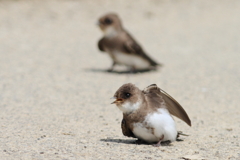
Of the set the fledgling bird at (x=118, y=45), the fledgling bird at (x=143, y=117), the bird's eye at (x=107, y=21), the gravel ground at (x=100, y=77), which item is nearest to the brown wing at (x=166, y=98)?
the fledgling bird at (x=143, y=117)

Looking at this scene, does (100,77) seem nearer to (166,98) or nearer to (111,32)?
(111,32)

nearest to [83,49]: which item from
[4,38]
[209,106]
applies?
[4,38]

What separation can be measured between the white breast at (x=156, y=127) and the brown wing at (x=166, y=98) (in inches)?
12.9

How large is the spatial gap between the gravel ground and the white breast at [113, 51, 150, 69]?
24 cm

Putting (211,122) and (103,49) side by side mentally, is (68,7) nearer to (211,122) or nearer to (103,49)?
(103,49)

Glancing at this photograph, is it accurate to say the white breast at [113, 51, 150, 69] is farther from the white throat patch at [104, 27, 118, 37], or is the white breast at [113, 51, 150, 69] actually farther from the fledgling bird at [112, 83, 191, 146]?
the fledgling bird at [112, 83, 191, 146]

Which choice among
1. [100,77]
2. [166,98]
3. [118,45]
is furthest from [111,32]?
[166,98]

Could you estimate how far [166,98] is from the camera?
213 inches

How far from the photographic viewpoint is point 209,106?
791cm

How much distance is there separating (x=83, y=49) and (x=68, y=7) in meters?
4.36

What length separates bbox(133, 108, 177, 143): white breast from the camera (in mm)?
4832

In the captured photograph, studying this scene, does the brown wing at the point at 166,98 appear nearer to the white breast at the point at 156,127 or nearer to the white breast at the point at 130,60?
the white breast at the point at 156,127

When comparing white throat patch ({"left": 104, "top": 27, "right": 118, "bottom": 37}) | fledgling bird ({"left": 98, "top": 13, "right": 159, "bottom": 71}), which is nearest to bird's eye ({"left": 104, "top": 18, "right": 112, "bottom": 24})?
fledgling bird ({"left": 98, "top": 13, "right": 159, "bottom": 71})

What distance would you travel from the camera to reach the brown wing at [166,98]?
5289mm
